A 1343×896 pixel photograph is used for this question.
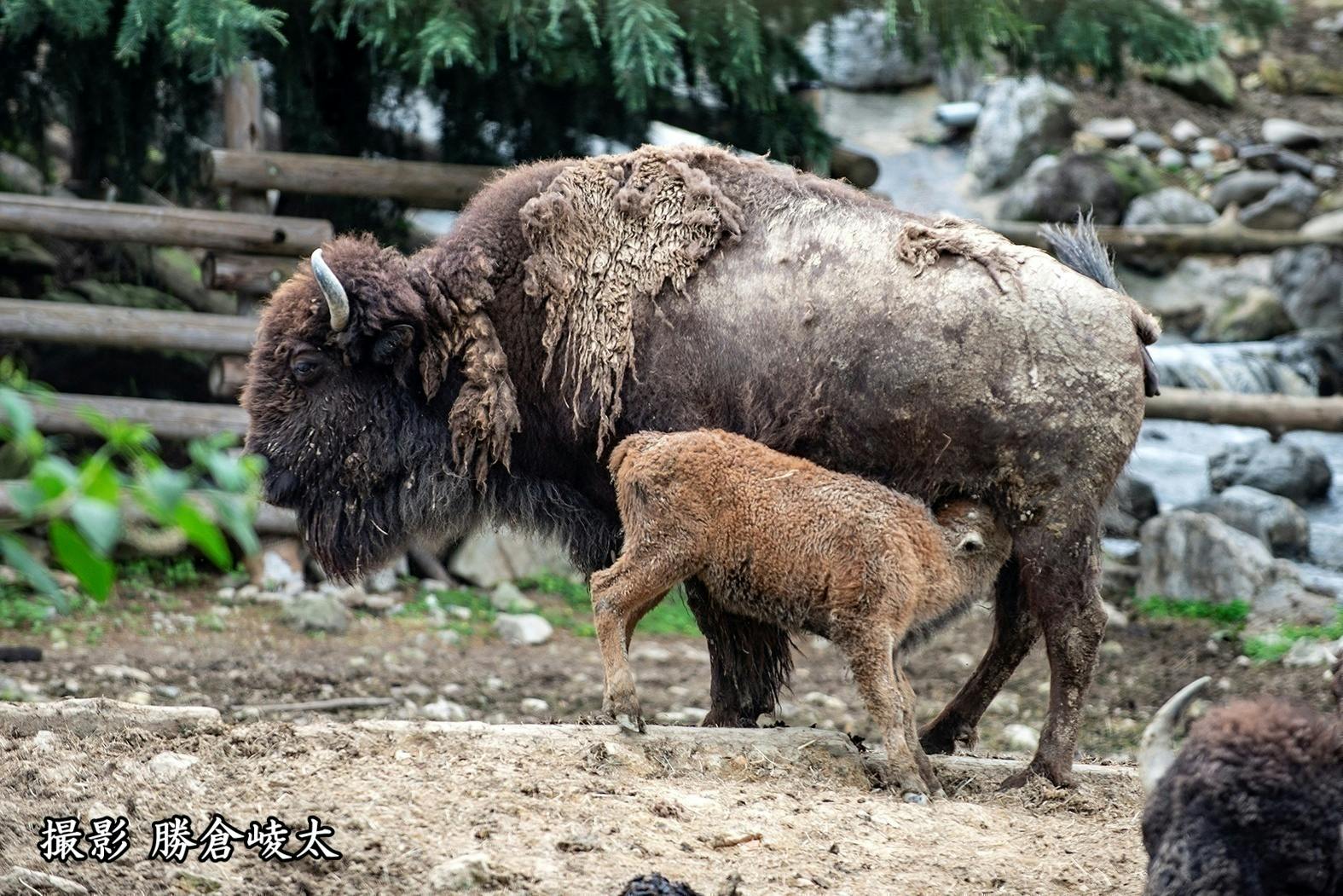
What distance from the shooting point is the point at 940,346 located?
224 inches

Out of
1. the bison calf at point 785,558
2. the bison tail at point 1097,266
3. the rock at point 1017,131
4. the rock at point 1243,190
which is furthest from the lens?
the rock at point 1017,131

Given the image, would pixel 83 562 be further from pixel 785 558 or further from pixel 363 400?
pixel 363 400

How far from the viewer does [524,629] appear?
9953 mm

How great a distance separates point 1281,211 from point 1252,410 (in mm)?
6238

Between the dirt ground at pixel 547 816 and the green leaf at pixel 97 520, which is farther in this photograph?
the dirt ground at pixel 547 816

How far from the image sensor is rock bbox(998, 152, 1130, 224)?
55.9ft

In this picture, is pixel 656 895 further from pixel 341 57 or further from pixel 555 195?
pixel 341 57

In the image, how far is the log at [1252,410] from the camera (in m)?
11.7

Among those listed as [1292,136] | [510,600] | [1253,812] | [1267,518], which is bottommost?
[510,600]

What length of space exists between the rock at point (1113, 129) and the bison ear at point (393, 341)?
593 inches

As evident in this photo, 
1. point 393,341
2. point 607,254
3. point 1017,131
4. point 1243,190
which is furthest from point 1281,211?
point 393,341

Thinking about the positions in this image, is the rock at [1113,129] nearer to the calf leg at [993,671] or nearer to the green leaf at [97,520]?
the calf leg at [993,671]

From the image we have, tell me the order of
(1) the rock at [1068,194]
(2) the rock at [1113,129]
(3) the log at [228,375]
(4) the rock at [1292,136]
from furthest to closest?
(2) the rock at [1113,129] < (4) the rock at [1292,136] < (1) the rock at [1068,194] < (3) the log at [228,375]

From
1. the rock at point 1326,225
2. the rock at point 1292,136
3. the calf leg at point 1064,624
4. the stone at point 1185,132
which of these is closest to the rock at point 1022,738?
the calf leg at point 1064,624
